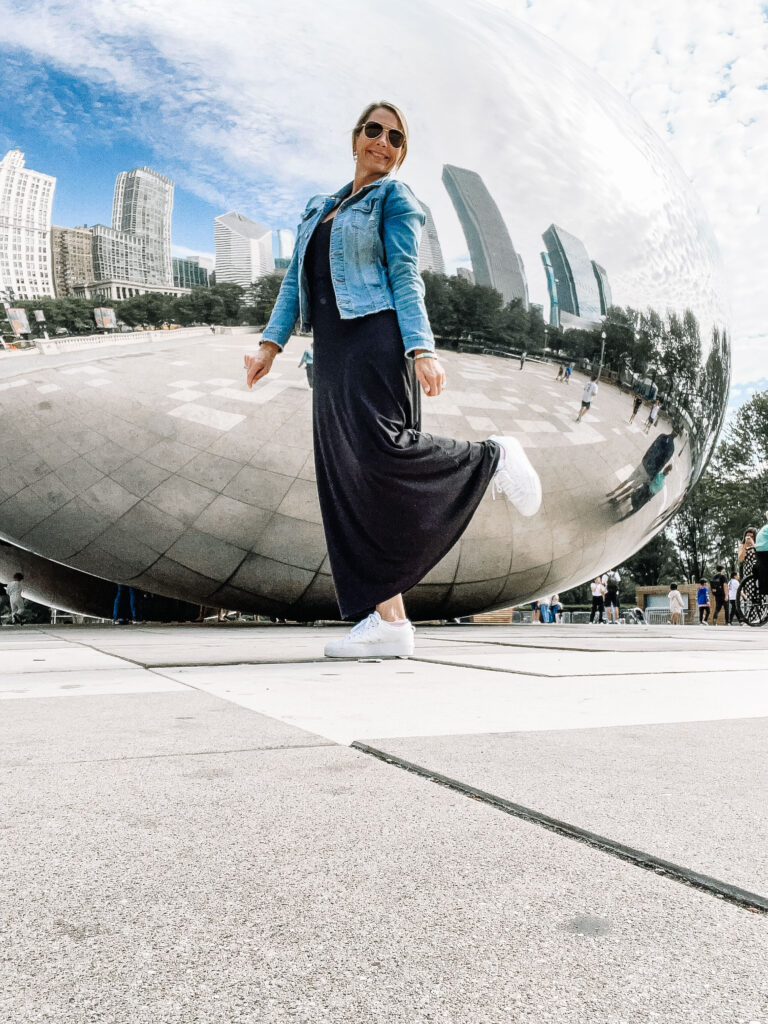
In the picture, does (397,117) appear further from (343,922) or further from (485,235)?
(343,922)

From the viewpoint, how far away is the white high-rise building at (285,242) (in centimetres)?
445

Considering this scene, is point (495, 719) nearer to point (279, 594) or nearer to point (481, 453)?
point (481, 453)

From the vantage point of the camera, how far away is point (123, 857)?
999 millimetres

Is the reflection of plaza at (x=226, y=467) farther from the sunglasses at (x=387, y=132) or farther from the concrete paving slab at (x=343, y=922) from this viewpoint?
the concrete paving slab at (x=343, y=922)

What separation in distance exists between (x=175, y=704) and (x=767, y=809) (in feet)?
4.66

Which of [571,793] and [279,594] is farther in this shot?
[279,594]

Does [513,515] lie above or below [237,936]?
above

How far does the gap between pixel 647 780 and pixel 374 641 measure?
7.09 feet

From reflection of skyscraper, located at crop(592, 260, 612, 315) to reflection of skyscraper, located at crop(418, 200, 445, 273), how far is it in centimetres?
100

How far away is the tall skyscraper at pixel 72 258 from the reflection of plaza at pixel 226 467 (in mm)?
406

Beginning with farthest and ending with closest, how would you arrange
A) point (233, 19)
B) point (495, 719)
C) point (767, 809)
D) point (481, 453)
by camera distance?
point (233, 19) → point (481, 453) → point (495, 719) → point (767, 809)

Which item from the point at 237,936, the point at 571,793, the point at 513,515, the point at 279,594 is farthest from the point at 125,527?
the point at 237,936

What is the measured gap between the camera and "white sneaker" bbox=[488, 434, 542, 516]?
10.8 feet

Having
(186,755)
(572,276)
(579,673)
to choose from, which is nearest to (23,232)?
(572,276)
